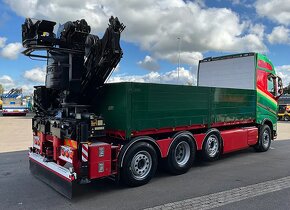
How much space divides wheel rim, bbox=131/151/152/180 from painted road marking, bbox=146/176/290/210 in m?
1.30

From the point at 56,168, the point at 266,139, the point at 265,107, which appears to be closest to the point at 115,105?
the point at 56,168

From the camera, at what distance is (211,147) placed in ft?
28.1

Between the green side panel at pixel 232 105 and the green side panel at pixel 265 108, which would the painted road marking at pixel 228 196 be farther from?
the green side panel at pixel 265 108

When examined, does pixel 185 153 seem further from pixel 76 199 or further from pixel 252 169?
pixel 76 199

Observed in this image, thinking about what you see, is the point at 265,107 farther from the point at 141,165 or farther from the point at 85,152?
the point at 85,152

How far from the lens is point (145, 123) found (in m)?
6.59

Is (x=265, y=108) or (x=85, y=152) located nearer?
(x=85, y=152)

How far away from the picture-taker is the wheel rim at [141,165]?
637 centimetres

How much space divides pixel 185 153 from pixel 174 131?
72cm

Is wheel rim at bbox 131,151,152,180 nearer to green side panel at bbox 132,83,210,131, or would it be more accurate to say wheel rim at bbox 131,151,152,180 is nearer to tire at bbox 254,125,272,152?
green side panel at bbox 132,83,210,131

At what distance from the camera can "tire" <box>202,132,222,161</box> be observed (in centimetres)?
828

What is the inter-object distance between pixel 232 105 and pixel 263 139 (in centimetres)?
246

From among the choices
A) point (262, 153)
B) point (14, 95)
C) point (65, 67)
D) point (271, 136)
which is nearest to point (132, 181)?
point (65, 67)

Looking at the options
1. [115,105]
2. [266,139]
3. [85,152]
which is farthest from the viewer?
[266,139]
